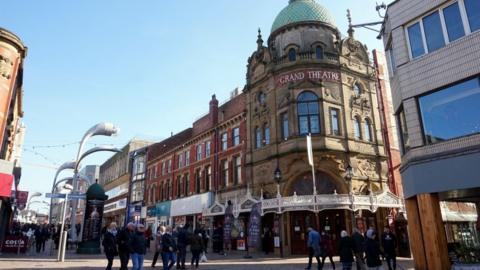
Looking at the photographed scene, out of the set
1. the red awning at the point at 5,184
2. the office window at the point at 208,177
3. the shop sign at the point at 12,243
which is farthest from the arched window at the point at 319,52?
the shop sign at the point at 12,243

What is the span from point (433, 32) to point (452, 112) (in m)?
3.23

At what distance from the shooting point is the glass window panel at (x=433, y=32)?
13008mm

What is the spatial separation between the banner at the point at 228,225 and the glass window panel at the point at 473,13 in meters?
20.0

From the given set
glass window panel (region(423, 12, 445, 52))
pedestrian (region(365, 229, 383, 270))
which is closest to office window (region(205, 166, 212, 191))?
pedestrian (region(365, 229, 383, 270))

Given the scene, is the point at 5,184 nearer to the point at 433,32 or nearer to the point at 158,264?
the point at 158,264

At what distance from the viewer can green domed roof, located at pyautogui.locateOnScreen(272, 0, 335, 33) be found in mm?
28203

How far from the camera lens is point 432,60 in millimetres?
13117

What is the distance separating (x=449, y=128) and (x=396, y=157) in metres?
16.1

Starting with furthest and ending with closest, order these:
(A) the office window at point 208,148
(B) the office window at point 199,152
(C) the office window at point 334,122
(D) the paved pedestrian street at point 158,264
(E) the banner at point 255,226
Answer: (B) the office window at point 199,152, (A) the office window at point 208,148, (C) the office window at point 334,122, (E) the banner at point 255,226, (D) the paved pedestrian street at point 158,264

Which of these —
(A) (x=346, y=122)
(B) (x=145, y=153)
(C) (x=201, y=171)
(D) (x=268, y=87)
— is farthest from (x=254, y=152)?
(B) (x=145, y=153)

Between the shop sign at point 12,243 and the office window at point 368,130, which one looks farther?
the office window at point 368,130

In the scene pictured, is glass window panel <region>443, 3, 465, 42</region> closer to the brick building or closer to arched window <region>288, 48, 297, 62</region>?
arched window <region>288, 48, 297, 62</region>

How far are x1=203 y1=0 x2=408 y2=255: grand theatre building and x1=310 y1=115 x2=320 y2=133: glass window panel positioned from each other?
0.23 ft

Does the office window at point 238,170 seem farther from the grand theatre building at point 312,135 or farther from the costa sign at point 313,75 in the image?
the costa sign at point 313,75
